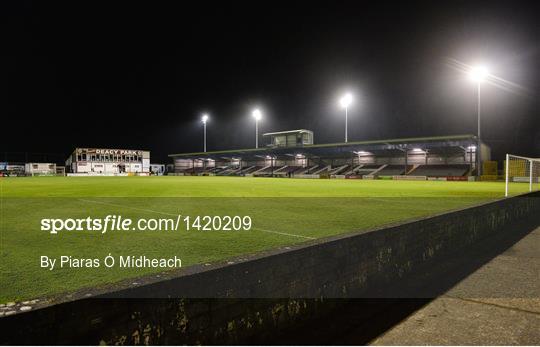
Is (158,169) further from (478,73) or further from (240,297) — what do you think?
(240,297)

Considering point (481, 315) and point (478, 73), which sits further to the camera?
point (478, 73)

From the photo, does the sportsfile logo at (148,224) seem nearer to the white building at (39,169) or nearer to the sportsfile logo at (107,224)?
the sportsfile logo at (107,224)

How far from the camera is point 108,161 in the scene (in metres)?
84.0

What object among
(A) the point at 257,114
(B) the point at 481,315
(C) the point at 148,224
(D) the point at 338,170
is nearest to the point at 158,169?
(A) the point at 257,114

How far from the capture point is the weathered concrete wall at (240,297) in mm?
2005

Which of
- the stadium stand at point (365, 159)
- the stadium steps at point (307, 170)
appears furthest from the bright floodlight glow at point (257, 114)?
the stadium steps at point (307, 170)

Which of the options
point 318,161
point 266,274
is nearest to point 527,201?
point 266,274

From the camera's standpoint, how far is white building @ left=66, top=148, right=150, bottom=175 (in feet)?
263

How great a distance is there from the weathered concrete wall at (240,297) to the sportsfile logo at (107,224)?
16.4ft

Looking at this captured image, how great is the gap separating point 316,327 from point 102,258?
358 cm

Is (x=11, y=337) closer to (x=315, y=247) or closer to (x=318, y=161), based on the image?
(x=315, y=247)

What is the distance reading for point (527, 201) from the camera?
1230cm

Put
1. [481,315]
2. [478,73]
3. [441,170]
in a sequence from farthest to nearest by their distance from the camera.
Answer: [441,170] → [478,73] → [481,315]

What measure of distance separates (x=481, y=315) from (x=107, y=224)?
7899mm
